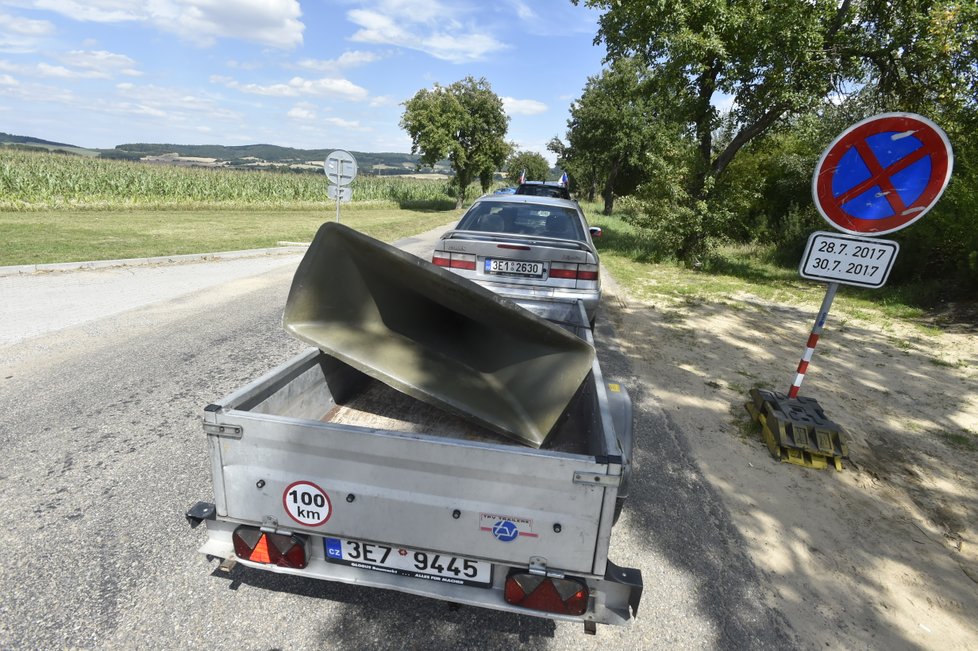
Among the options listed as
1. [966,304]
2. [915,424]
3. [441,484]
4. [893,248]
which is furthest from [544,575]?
[966,304]

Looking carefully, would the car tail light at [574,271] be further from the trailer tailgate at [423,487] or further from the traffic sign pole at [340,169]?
the traffic sign pole at [340,169]

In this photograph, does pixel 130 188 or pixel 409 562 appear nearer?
pixel 409 562

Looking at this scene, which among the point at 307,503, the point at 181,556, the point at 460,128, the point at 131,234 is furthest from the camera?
the point at 460,128

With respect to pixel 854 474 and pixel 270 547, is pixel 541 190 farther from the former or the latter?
pixel 270 547

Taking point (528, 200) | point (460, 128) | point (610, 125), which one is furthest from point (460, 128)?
point (528, 200)

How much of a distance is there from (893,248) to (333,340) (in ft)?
12.7

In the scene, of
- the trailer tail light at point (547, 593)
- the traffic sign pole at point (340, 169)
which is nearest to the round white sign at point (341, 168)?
the traffic sign pole at point (340, 169)

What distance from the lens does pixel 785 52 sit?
30.9ft

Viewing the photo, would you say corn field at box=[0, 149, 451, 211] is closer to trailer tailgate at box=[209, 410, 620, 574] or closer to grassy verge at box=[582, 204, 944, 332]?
grassy verge at box=[582, 204, 944, 332]

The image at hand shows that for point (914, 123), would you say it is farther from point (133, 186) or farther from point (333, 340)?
point (133, 186)

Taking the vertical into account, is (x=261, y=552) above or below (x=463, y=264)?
below

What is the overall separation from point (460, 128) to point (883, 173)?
3263 cm

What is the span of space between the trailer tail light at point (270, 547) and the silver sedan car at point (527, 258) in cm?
327

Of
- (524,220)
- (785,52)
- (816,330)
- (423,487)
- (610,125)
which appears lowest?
(423,487)
